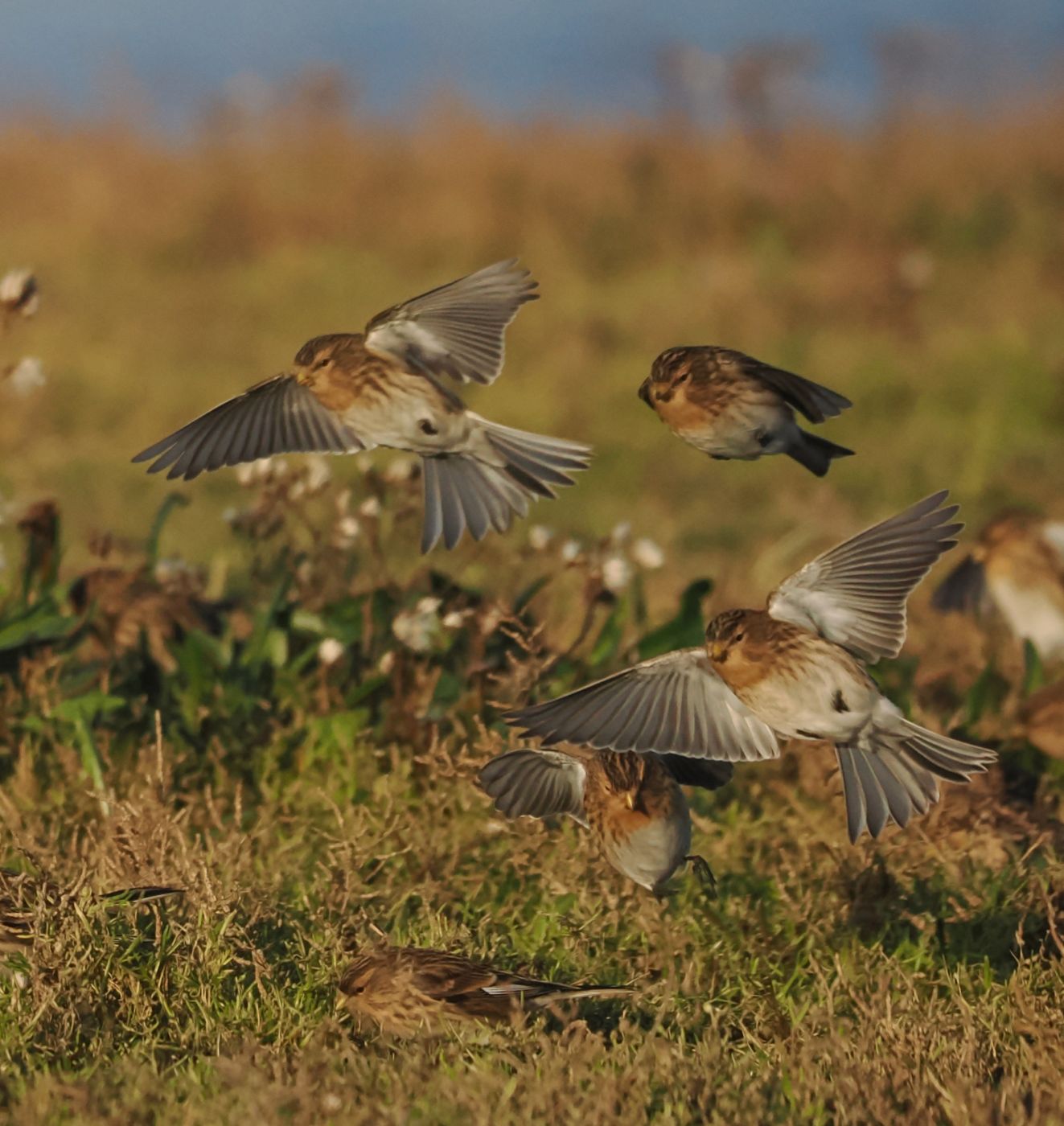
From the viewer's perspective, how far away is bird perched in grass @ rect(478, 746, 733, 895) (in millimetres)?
3492

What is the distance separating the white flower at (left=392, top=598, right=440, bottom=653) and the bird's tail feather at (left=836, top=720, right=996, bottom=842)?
150 centimetres

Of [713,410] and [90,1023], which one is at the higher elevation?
[713,410]

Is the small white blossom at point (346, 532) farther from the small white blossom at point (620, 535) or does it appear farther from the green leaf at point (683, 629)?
the green leaf at point (683, 629)

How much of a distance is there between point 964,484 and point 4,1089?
706 cm

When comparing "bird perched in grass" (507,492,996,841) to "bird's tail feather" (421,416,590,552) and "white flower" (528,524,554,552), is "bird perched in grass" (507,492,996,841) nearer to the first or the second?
"bird's tail feather" (421,416,590,552)

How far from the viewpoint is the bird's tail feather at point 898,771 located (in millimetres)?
3328

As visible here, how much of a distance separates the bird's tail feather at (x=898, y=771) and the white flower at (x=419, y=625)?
4.91 ft

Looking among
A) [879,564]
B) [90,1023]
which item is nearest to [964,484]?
[879,564]

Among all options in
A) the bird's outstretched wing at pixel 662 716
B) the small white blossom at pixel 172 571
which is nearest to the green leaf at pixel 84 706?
the small white blossom at pixel 172 571

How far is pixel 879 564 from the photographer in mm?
3338

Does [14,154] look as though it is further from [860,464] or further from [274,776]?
[274,776]

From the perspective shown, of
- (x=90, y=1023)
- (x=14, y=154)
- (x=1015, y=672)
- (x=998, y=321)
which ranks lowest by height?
(x=998, y=321)

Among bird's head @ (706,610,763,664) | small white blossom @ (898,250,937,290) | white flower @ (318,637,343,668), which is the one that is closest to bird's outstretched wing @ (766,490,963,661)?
bird's head @ (706,610,763,664)

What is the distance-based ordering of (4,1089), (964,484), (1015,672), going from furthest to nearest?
(964,484) → (1015,672) → (4,1089)
